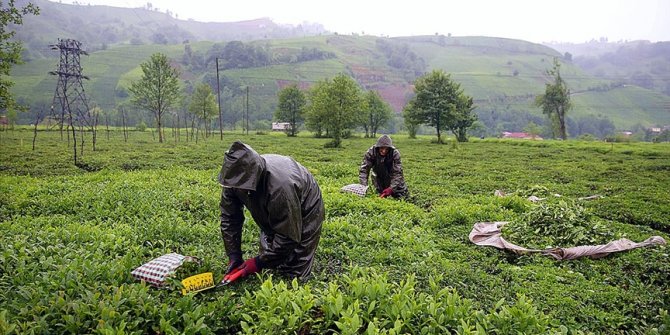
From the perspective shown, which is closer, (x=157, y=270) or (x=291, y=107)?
(x=157, y=270)

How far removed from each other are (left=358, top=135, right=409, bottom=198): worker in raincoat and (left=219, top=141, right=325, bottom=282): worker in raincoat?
542 centimetres

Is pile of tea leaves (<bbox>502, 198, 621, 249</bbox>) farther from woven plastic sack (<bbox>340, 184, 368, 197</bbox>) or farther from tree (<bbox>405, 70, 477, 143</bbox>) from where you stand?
tree (<bbox>405, 70, 477, 143</bbox>)

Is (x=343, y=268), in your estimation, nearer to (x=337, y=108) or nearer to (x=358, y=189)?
(x=358, y=189)

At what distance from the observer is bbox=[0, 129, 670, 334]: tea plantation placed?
12.8 ft

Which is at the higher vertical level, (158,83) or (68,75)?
(158,83)

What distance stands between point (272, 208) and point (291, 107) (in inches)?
2241

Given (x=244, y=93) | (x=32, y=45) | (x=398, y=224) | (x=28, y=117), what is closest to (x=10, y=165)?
(x=398, y=224)

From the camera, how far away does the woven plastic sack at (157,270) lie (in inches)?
190

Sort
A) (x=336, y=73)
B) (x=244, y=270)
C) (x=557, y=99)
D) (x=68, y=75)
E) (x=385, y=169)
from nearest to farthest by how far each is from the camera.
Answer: (x=244, y=270)
(x=385, y=169)
(x=68, y=75)
(x=557, y=99)
(x=336, y=73)

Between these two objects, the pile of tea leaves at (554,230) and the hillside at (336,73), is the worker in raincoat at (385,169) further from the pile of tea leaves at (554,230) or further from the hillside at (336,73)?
the hillside at (336,73)

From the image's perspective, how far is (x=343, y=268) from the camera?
603 centimetres

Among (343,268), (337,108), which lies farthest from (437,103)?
(343,268)

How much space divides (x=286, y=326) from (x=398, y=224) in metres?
4.88

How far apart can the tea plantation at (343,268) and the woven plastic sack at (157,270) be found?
18cm
